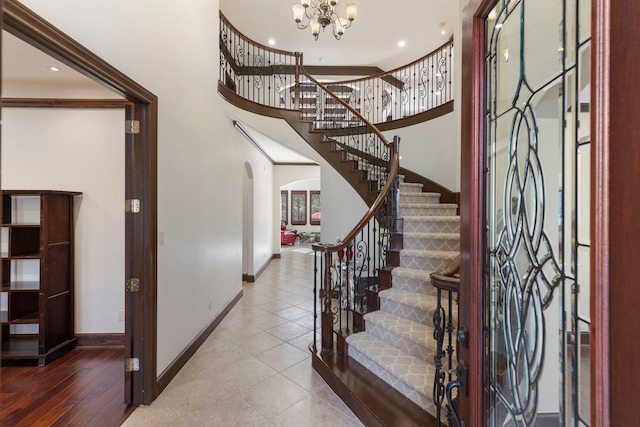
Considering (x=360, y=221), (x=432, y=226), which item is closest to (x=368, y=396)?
(x=360, y=221)

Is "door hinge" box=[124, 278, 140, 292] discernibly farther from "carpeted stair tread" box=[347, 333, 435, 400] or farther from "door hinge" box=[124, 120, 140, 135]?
"carpeted stair tread" box=[347, 333, 435, 400]

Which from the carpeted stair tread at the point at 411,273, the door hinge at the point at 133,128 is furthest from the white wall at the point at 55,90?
the carpeted stair tread at the point at 411,273

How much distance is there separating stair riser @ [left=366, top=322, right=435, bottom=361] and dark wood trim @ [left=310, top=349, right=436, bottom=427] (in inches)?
11.5

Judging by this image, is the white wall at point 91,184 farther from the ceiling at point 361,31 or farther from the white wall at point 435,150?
the white wall at point 435,150

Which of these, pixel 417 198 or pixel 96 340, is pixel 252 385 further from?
pixel 417 198

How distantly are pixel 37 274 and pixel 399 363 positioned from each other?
140 inches

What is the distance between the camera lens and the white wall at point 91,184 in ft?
10.4

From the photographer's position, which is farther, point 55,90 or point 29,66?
point 55,90

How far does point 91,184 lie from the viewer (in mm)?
3223

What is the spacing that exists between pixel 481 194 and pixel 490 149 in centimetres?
17

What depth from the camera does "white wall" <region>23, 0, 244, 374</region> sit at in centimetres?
192

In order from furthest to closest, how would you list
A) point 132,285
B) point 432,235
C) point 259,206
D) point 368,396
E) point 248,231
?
point 259,206
point 248,231
point 432,235
point 132,285
point 368,396
